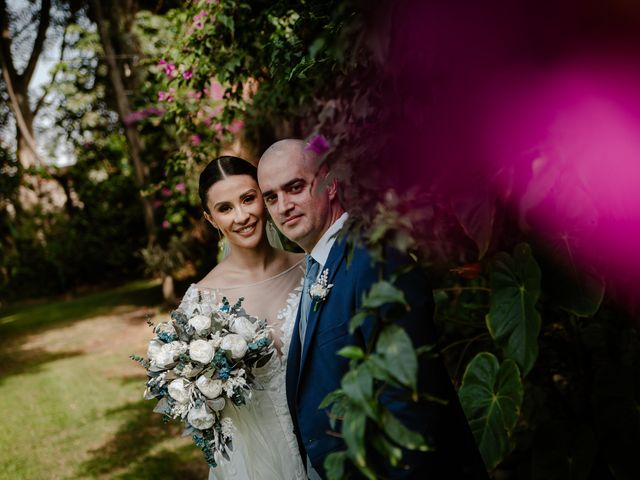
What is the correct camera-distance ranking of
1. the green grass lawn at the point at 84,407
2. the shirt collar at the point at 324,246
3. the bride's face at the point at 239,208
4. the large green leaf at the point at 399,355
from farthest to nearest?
1. the green grass lawn at the point at 84,407
2. the bride's face at the point at 239,208
3. the shirt collar at the point at 324,246
4. the large green leaf at the point at 399,355

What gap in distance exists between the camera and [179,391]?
2066 millimetres

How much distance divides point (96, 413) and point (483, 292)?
4.47 m

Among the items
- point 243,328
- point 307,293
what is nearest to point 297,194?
point 307,293

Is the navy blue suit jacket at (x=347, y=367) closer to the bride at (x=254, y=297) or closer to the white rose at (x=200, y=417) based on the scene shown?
the white rose at (x=200, y=417)

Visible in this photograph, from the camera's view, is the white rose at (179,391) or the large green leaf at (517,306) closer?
the large green leaf at (517,306)

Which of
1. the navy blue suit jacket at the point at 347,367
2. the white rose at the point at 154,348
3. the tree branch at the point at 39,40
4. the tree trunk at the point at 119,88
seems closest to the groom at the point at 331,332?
the navy blue suit jacket at the point at 347,367

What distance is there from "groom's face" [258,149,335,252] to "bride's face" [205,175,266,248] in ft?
1.46

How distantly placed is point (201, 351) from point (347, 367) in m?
0.69

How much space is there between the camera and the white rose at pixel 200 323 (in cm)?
212

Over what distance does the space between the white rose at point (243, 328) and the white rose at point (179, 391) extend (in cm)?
28

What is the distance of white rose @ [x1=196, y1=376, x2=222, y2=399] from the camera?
2.08 meters

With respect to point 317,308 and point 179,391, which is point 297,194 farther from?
point 179,391

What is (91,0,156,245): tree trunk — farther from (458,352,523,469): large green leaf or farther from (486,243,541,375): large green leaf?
(486,243,541,375): large green leaf

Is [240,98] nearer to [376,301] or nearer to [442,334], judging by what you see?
[442,334]
